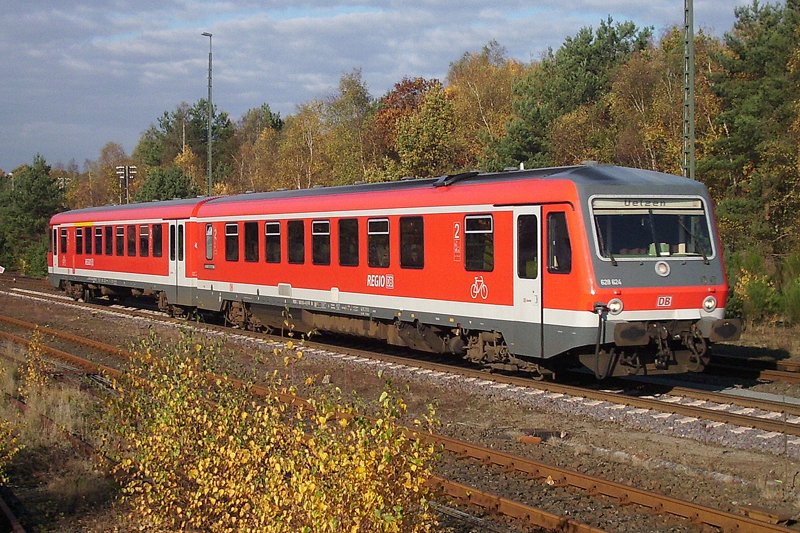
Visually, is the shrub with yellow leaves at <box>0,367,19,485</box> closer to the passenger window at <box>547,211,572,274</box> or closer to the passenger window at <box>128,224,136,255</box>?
the passenger window at <box>547,211,572,274</box>

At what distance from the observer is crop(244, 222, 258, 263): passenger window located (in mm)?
18625

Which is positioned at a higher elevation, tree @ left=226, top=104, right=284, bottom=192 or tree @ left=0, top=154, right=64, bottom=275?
tree @ left=226, top=104, right=284, bottom=192

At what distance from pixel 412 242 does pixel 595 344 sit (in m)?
4.04

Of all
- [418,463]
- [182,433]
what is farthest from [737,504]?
[182,433]

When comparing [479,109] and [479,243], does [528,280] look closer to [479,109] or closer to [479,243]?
[479,243]

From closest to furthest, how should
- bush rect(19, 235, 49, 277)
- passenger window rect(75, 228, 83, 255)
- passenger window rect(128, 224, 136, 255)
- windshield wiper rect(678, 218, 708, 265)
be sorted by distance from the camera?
windshield wiper rect(678, 218, 708, 265), passenger window rect(128, 224, 136, 255), passenger window rect(75, 228, 83, 255), bush rect(19, 235, 49, 277)

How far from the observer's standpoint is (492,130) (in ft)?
162

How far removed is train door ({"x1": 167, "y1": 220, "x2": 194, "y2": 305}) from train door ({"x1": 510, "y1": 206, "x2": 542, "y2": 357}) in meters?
11.4

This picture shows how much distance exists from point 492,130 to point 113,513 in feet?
143

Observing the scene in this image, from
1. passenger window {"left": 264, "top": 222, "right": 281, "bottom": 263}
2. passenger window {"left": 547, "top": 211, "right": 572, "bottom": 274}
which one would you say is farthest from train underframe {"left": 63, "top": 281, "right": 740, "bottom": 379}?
passenger window {"left": 264, "top": 222, "right": 281, "bottom": 263}

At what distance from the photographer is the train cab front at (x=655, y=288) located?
11.2 metres

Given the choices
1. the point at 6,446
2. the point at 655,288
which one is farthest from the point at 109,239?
the point at 655,288

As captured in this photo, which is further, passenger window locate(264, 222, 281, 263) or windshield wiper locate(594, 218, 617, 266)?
passenger window locate(264, 222, 281, 263)

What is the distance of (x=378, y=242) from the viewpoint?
15047 mm
